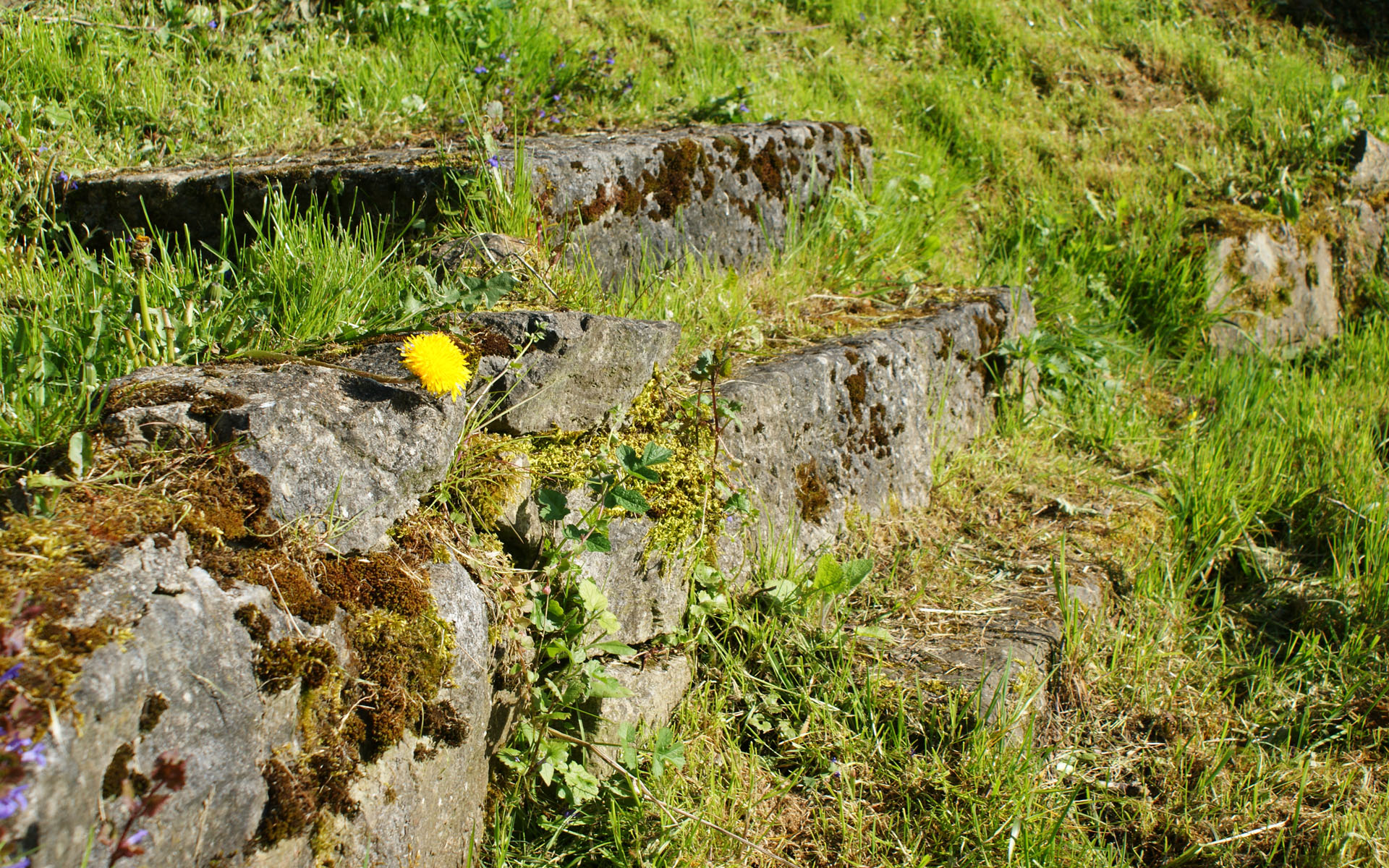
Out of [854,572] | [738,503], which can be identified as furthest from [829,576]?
[738,503]

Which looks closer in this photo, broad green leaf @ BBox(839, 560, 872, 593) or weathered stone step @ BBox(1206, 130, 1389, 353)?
broad green leaf @ BBox(839, 560, 872, 593)

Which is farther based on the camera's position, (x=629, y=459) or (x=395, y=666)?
(x=629, y=459)

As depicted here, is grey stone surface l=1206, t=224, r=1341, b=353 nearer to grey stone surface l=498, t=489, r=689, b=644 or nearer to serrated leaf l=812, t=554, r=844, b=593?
serrated leaf l=812, t=554, r=844, b=593

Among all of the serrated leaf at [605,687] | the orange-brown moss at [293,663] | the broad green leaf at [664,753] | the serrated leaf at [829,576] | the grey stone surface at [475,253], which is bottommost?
the broad green leaf at [664,753]

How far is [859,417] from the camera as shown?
3023 mm

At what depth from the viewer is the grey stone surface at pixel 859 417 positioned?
2678mm

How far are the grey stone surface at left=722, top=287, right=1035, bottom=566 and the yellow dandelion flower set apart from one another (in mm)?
908

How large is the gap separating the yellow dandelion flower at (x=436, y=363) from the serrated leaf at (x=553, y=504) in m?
0.31

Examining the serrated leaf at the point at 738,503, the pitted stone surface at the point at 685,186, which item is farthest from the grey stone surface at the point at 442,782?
the pitted stone surface at the point at 685,186

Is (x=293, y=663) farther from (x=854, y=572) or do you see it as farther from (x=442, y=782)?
(x=854, y=572)

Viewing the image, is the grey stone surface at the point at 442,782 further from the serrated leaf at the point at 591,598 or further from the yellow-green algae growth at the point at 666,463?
the yellow-green algae growth at the point at 666,463

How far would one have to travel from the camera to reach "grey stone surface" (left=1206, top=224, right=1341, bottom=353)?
4.72m

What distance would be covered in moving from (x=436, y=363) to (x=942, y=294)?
2639mm

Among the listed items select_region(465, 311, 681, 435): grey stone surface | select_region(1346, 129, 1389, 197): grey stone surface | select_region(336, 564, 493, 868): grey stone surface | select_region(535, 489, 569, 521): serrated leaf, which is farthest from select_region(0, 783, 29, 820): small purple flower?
select_region(1346, 129, 1389, 197): grey stone surface
